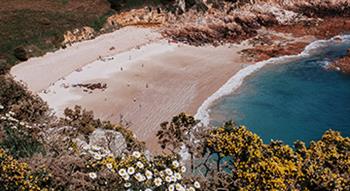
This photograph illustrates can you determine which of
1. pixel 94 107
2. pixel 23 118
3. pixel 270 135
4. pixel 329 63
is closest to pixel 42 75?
pixel 94 107

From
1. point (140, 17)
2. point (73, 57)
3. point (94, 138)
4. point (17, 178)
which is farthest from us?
point (140, 17)

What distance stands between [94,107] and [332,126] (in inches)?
768

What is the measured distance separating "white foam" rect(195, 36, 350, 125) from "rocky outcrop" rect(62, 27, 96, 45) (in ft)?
62.3

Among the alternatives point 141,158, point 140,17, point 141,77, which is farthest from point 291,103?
point 141,158

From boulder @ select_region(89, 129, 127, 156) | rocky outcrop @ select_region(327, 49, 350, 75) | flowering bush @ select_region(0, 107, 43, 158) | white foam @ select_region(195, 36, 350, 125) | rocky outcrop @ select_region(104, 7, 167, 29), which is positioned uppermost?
flowering bush @ select_region(0, 107, 43, 158)

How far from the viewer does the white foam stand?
34700mm

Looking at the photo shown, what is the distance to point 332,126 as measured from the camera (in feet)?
112

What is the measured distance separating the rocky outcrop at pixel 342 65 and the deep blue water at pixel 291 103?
922 millimetres

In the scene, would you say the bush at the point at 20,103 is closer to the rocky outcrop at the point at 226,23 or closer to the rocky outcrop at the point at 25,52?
the rocky outcrop at the point at 25,52

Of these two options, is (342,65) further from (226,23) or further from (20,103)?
(20,103)

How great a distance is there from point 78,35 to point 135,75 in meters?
13.4

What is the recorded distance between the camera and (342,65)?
4709 cm

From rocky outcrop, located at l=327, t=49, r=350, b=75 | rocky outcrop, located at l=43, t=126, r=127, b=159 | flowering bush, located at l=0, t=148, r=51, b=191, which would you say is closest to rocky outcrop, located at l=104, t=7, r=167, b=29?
rocky outcrop, located at l=327, t=49, r=350, b=75

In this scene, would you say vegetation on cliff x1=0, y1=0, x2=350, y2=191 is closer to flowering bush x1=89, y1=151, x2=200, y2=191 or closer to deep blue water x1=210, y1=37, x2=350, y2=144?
flowering bush x1=89, y1=151, x2=200, y2=191
